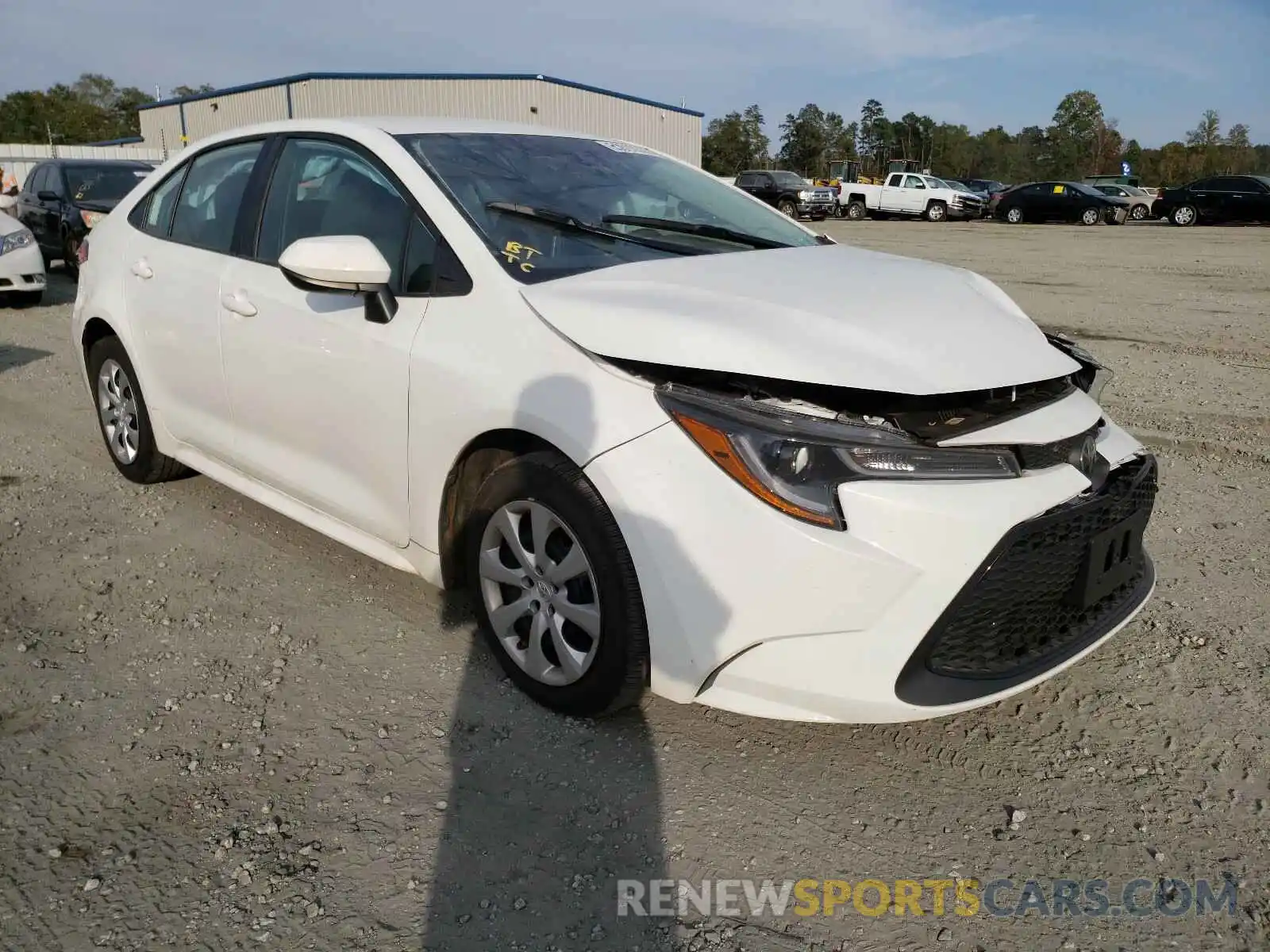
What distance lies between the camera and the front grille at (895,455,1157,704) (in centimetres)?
228

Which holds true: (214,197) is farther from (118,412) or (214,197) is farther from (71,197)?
(71,197)

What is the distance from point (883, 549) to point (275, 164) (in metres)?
2.70

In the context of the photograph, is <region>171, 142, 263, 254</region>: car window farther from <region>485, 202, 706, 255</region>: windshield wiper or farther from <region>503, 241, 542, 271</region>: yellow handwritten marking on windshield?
<region>503, 241, 542, 271</region>: yellow handwritten marking on windshield

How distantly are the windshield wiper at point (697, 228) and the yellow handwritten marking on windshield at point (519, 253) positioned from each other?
377mm

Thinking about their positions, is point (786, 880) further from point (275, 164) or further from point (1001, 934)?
point (275, 164)

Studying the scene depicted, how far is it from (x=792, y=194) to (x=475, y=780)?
1316 inches

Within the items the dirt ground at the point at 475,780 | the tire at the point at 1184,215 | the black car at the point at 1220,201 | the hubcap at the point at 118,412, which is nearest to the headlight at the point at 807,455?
the dirt ground at the point at 475,780

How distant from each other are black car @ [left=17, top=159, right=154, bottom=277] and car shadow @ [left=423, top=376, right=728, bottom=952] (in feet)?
37.1

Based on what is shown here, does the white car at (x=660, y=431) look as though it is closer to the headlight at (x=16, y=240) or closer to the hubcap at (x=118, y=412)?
the hubcap at (x=118, y=412)

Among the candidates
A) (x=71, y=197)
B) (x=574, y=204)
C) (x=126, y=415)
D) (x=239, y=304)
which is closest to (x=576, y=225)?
(x=574, y=204)

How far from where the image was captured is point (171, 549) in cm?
399

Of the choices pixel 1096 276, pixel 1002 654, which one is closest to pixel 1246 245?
pixel 1096 276

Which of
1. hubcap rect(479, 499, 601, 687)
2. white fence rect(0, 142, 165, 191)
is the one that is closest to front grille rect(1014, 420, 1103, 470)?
hubcap rect(479, 499, 601, 687)

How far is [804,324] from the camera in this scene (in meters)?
2.45
